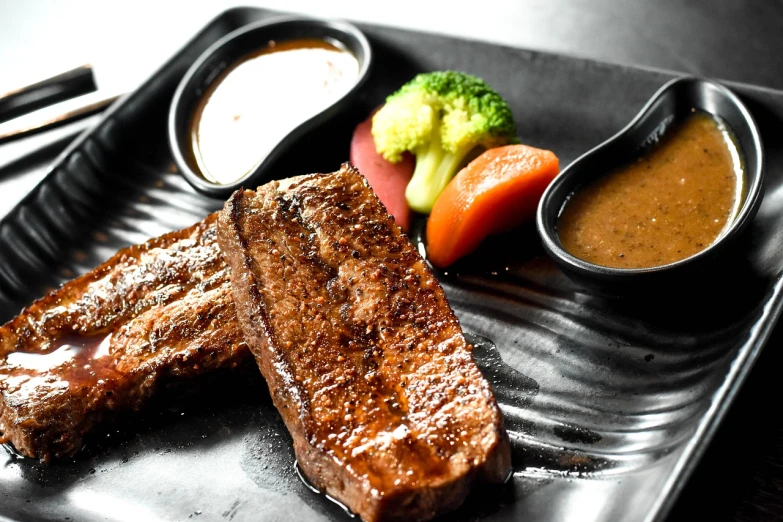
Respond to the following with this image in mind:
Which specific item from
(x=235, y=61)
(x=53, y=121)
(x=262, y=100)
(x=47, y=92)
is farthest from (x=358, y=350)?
(x=47, y=92)

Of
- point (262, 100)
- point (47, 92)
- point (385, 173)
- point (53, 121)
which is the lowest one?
point (385, 173)

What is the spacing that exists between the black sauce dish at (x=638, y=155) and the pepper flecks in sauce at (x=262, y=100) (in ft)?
5.13

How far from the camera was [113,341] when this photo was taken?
343 cm

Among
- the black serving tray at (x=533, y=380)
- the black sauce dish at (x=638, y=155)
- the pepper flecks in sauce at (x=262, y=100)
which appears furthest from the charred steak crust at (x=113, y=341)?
the black sauce dish at (x=638, y=155)

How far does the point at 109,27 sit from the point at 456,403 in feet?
17.2

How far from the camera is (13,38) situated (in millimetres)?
6539

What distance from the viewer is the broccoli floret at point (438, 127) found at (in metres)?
4.16

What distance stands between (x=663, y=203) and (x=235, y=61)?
2950mm

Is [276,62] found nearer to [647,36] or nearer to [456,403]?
[647,36]

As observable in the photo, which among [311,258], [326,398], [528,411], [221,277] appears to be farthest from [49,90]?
[528,411]

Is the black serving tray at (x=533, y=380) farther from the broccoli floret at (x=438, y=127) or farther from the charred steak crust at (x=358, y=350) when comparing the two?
the broccoli floret at (x=438, y=127)

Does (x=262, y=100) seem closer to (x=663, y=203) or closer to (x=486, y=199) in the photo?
(x=486, y=199)

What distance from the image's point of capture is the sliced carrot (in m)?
3.85

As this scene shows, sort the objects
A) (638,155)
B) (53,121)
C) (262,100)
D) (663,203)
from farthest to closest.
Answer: (53,121)
(262,100)
(638,155)
(663,203)
